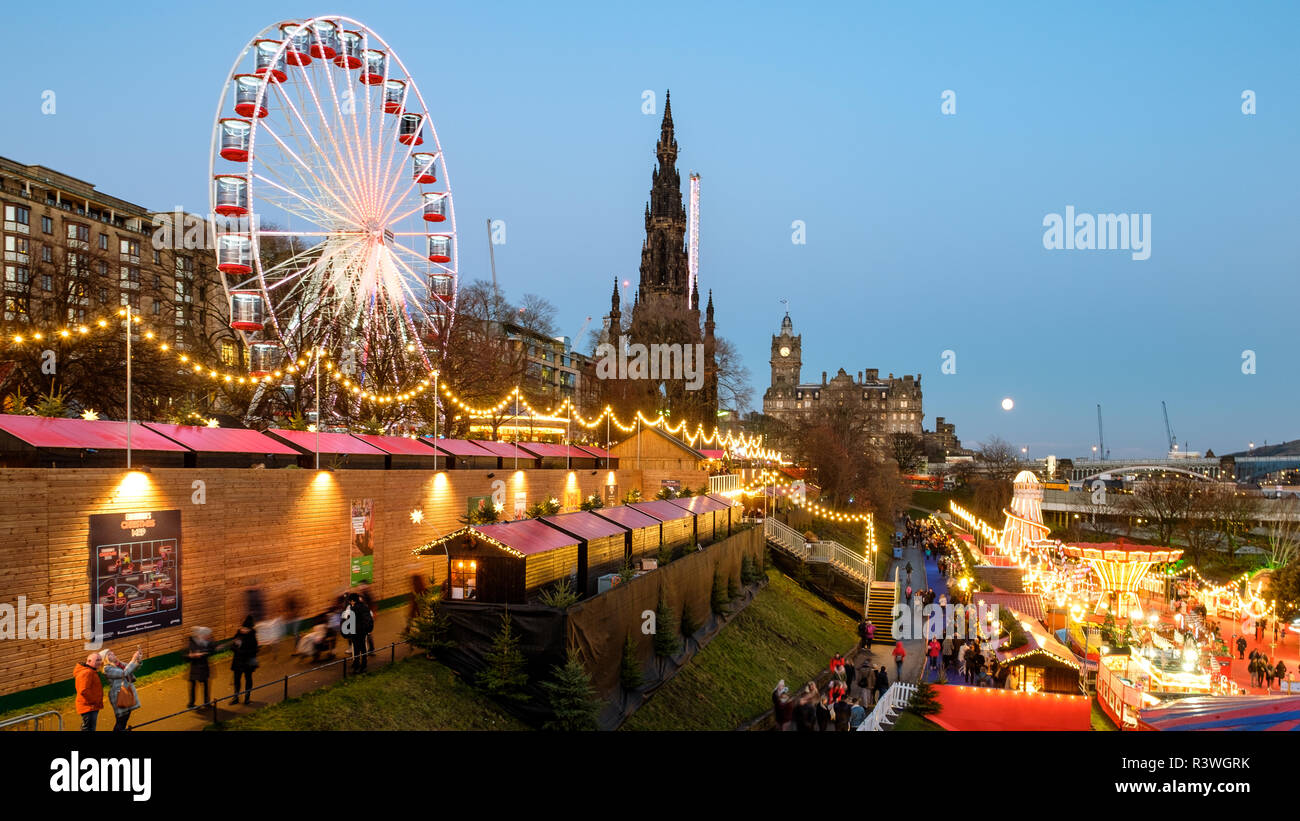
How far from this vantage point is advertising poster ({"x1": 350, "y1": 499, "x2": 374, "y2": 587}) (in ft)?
59.3

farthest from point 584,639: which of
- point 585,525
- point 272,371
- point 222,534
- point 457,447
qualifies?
point 272,371

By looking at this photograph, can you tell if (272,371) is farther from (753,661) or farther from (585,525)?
(753,661)

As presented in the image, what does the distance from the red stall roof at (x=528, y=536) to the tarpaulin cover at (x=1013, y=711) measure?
10019 millimetres

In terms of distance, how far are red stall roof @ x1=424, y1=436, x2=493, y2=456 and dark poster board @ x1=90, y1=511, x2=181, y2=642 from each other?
10126 millimetres

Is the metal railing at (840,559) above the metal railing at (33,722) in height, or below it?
below

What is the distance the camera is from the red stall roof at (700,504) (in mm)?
26208

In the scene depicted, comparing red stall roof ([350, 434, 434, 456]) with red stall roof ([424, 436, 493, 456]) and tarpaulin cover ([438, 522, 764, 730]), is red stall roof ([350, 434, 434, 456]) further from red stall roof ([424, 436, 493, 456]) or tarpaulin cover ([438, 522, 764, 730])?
tarpaulin cover ([438, 522, 764, 730])

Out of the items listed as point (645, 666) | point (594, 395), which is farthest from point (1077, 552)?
point (594, 395)

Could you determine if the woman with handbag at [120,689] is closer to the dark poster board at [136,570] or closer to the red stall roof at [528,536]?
the dark poster board at [136,570]

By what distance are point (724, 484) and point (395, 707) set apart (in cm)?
2833

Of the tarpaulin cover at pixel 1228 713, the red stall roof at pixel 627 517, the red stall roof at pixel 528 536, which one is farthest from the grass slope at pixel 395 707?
the tarpaulin cover at pixel 1228 713

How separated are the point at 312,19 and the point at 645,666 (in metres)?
22.3
